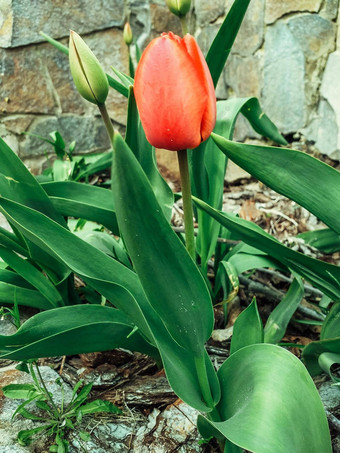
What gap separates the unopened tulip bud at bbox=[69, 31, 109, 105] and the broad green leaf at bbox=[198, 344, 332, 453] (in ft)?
1.54

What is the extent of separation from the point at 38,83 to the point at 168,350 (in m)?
2.19

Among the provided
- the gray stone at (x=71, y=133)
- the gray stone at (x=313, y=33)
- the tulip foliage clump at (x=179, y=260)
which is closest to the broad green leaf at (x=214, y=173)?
the tulip foliage clump at (x=179, y=260)

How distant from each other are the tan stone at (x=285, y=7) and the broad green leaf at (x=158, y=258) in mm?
1786

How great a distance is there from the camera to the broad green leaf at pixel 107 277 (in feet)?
2.85

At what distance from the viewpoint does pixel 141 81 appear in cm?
67

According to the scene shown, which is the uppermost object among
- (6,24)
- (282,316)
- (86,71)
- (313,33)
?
(86,71)

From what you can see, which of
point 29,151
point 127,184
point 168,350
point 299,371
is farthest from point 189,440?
point 29,151

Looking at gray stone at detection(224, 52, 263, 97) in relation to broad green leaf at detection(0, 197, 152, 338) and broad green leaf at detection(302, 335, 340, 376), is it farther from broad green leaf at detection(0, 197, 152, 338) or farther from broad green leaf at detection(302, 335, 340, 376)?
broad green leaf at detection(0, 197, 152, 338)

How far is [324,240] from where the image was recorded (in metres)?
1.64

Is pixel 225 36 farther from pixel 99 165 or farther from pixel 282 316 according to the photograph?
pixel 99 165

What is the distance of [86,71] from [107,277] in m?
0.37

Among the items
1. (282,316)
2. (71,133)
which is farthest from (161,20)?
(282,316)

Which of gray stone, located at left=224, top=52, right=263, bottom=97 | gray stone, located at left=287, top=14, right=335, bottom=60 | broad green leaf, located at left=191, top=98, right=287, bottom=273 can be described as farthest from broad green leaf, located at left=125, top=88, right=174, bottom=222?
gray stone, located at left=224, top=52, right=263, bottom=97

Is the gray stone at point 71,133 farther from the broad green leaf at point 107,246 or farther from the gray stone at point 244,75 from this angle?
the broad green leaf at point 107,246
